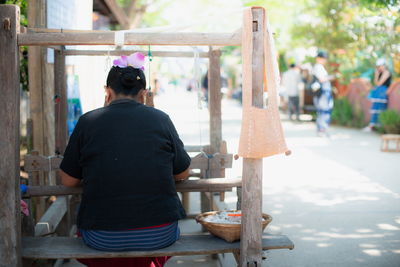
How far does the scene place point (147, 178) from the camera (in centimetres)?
320

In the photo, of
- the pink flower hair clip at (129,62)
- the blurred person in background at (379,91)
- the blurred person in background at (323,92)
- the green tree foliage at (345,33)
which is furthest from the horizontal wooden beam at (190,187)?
the blurred person in background at (379,91)

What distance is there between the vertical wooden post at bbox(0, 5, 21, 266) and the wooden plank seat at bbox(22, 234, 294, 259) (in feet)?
0.43

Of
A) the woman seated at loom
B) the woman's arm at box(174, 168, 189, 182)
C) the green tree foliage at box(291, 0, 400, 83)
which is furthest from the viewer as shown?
the green tree foliage at box(291, 0, 400, 83)

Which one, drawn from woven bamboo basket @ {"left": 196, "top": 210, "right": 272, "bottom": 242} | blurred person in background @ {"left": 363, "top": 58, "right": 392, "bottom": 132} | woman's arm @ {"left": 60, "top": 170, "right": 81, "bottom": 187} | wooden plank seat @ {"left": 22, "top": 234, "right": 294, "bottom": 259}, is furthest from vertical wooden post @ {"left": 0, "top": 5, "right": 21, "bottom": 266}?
blurred person in background @ {"left": 363, "top": 58, "right": 392, "bottom": 132}

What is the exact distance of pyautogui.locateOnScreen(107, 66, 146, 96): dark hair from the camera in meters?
3.31

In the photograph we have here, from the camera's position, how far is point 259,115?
3.29 metres

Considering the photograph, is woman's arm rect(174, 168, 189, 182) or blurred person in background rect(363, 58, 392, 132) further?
blurred person in background rect(363, 58, 392, 132)

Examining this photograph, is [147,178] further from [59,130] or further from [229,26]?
[229,26]

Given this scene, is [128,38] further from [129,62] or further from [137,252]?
[137,252]

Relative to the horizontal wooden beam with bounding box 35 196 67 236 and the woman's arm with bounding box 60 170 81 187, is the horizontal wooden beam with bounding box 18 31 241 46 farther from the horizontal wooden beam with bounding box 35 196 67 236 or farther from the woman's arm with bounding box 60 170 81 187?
the horizontal wooden beam with bounding box 35 196 67 236

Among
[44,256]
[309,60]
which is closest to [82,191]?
[44,256]

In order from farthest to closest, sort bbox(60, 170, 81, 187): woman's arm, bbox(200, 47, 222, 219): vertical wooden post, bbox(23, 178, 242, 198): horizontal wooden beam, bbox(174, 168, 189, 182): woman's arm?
bbox(200, 47, 222, 219): vertical wooden post, bbox(23, 178, 242, 198): horizontal wooden beam, bbox(174, 168, 189, 182): woman's arm, bbox(60, 170, 81, 187): woman's arm

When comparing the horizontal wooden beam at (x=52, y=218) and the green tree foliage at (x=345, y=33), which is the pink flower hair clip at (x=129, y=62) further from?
the green tree foliage at (x=345, y=33)

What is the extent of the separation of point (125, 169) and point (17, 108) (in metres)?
0.78
